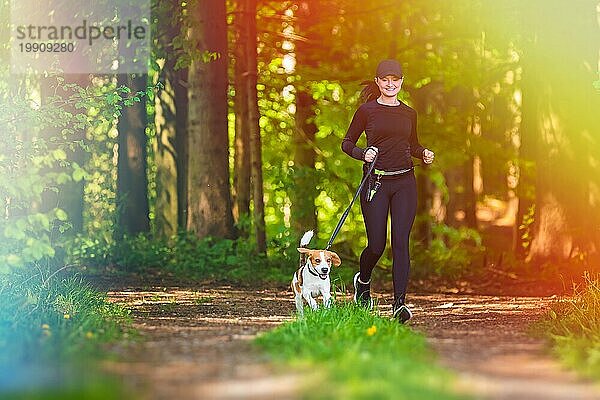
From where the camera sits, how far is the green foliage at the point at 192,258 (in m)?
15.0

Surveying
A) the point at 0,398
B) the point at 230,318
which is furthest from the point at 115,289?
the point at 0,398

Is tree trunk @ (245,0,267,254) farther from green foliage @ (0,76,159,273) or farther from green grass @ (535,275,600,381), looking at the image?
green grass @ (535,275,600,381)

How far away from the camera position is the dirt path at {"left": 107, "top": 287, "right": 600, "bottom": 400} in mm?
5746

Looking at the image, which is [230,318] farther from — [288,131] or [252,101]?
[288,131]

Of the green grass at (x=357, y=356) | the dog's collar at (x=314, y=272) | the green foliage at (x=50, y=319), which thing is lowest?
the green grass at (x=357, y=356)

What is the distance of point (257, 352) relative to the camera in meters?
7.00

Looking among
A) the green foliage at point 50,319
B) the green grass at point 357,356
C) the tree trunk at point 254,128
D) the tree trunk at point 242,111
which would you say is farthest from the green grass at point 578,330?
the tree trunk at point 242,111

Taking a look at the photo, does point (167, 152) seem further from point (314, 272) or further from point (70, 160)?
point (314, 272)

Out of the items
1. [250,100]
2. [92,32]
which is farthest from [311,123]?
[92,32]

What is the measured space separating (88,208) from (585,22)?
10923 mm

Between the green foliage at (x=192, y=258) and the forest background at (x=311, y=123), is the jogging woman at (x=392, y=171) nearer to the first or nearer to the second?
the forest background at (x=311, y=123)

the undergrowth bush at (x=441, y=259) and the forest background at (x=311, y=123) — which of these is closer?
the forest background at (x=311, y=123)

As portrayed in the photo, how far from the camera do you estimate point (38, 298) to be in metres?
9.53

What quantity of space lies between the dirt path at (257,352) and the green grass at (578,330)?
0.14 m
